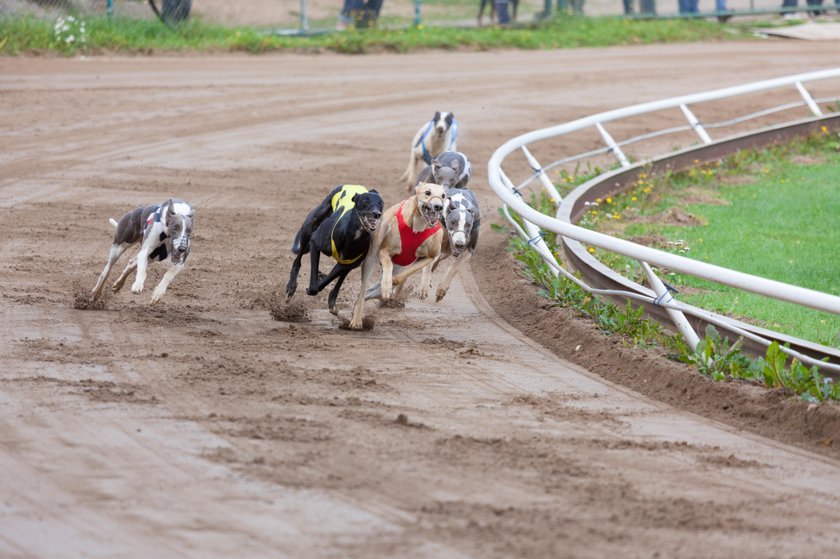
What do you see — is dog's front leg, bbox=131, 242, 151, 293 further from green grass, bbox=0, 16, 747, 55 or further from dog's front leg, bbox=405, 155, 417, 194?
green grass, bbox=0, 16, 747, 55

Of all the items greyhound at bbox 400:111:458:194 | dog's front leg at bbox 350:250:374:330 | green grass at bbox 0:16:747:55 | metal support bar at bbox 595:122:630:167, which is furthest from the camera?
green grass at bbox 0:16:747:55

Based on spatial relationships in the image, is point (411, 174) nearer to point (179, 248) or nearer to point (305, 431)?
point (179, 248)

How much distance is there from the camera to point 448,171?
965cm

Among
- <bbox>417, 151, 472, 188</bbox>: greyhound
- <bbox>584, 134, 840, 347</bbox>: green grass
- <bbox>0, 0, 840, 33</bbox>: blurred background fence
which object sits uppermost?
<bbox>0, 0, 840, 33</bbox>: blurred background fence

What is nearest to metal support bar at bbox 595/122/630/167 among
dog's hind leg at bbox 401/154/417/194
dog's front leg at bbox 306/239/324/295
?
dog's hind leg at bbox 401/154/417/194

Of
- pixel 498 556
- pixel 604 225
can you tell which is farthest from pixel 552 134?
pixel 498 556

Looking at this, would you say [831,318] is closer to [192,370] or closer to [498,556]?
[192,370]

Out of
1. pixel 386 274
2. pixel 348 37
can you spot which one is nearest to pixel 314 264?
pixel 386 274

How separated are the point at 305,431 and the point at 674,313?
91.4 inches

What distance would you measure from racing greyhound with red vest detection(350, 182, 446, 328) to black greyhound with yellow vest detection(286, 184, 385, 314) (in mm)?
106

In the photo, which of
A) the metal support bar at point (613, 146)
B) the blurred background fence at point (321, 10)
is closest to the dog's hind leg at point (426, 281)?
the metal support bar at point (613, 146)

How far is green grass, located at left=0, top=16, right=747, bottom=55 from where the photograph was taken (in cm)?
1800

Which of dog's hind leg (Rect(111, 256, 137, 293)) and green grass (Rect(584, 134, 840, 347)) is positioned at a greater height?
dog's hind leg (Rect(111, 256, 137, 293))

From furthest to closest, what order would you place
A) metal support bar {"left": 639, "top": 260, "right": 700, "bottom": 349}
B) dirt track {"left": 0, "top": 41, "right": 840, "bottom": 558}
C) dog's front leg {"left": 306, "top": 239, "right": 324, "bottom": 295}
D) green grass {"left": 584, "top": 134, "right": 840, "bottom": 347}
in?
1. green grass {"left": 584, "top": 134, "right": 840, "bottom": 347}
2. dog's front leg {"left": 306, "top": 239, "right": 324, "bottom": 295}
3. metal support bar {"left": 639, "top": 260, "right": 700, "bottom": 349}
4. dirt track {"left": 0, "top": 41, "right": 840, "bottom": 558}
